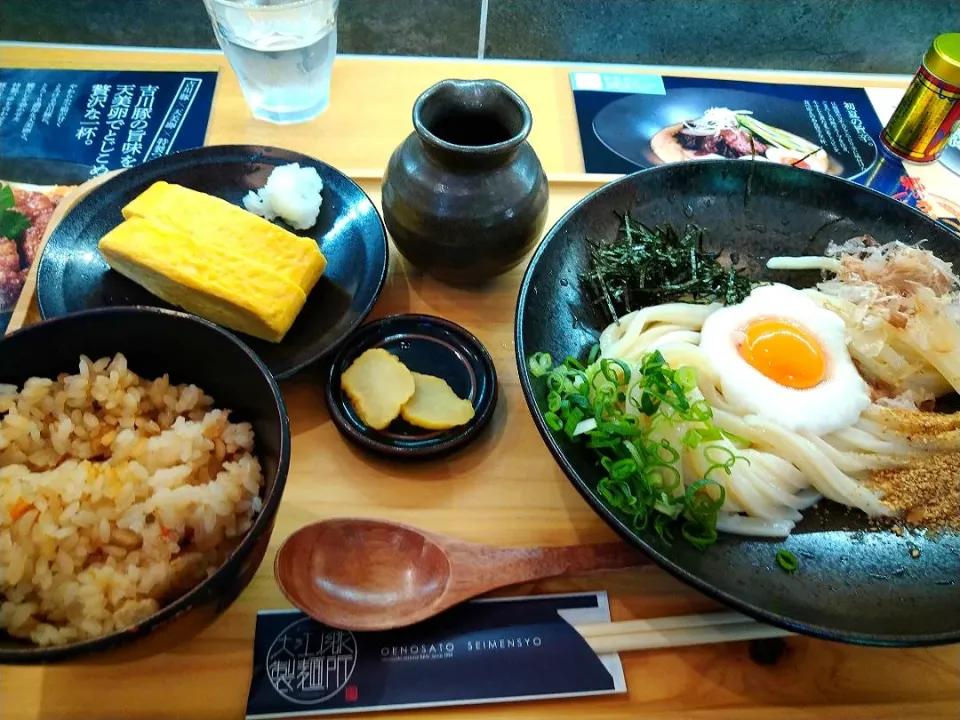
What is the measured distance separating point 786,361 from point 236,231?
4.40ft

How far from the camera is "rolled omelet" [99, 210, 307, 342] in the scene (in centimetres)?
150

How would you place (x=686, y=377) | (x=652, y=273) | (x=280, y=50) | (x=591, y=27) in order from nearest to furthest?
1. (x=686, y=377)
2. (x=652, y=273)
3. (x=280, y=50)
4. (x=591, y=27)

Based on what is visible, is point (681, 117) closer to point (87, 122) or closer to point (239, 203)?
point (239, 203)

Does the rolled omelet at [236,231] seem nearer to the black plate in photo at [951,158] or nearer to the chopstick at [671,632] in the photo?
the chopstick at [671,632]

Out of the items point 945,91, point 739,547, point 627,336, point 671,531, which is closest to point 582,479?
point 671,531

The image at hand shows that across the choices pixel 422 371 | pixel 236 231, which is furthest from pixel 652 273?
pixel 236 231

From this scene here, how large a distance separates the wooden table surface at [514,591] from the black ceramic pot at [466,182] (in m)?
0.19

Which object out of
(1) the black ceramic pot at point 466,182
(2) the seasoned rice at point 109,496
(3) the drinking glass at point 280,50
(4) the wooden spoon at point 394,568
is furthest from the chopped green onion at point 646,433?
(3) the drinking glass at point 280,50

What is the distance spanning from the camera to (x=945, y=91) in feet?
6.88

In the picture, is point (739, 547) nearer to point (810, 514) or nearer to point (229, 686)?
point (810, 514)

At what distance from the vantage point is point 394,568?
1.24 metres

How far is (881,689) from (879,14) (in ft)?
8.18

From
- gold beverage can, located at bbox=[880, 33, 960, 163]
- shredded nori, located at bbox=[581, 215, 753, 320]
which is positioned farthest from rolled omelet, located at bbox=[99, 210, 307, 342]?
gold beverage can, located at bbox=[880, 33, 960, 163]

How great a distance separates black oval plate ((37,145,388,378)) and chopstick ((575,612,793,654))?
813 millimetres
